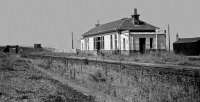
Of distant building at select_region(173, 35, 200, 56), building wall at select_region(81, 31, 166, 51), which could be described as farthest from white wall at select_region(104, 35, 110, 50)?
distant building at select_region(173, 35, 200, 56)

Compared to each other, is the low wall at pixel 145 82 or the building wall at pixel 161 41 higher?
the building wall at pixel 161 41

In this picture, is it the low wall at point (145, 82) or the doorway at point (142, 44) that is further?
the doorway at point (142, 44)

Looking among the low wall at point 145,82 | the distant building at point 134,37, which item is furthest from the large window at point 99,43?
the low wall at point 145,82

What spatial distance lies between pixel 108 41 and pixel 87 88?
75.6ft

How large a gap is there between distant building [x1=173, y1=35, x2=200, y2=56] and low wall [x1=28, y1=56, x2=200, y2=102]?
50.3 ft

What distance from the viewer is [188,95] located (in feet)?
28.4

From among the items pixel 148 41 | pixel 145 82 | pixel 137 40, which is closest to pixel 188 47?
pixel 148 41

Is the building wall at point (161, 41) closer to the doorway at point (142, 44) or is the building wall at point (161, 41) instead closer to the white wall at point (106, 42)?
the doorway at point (142, 44)

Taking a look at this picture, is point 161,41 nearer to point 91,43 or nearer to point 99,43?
point 99,43

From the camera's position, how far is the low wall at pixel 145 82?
29.2 feet

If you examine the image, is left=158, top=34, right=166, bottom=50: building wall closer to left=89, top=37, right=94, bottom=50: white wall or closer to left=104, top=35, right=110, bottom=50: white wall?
left=104, top=35, right=110, bottom=50: white wall

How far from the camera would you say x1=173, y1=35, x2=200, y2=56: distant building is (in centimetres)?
2816

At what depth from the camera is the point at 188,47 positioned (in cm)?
2936

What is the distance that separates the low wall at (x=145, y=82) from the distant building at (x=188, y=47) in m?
15.3
